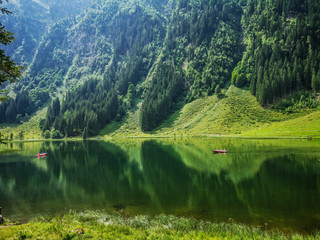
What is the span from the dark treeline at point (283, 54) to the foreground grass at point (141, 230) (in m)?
138

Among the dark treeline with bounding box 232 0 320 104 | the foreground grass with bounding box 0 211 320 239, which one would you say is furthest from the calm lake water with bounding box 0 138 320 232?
the dark treeline with bounding box 232 0 320 104

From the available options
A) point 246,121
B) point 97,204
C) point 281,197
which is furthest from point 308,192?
point 246,121

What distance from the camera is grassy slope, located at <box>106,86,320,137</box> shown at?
106m

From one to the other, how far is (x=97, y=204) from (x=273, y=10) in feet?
763

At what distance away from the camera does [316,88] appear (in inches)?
4872

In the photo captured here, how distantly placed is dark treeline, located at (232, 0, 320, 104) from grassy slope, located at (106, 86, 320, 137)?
12.0 metres

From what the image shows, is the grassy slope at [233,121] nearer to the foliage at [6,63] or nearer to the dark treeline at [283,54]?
the dark treeline at [283,54]

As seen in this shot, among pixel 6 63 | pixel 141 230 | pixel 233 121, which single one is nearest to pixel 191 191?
pixel 141 230

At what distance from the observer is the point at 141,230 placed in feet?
59.4

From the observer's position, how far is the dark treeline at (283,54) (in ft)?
450

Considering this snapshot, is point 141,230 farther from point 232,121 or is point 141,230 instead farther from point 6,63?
point 232,121

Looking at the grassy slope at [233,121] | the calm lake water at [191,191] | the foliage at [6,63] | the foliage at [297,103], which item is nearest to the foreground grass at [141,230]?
the calm lake water at [191,191]

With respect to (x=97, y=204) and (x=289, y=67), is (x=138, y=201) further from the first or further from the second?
(x=289, y=67)

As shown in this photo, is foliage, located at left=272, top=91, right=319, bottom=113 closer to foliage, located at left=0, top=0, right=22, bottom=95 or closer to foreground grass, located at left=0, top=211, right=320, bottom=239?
foreground grass, located at left=0, top=211, right=320, bottom=239
